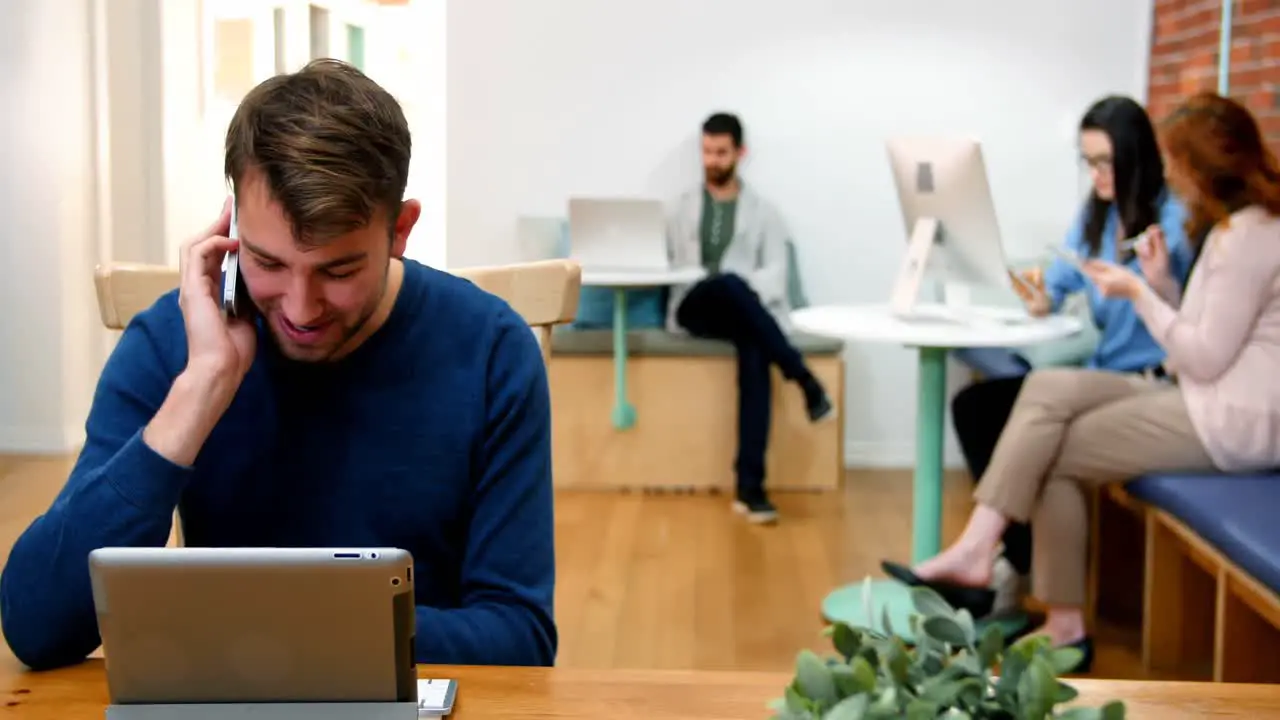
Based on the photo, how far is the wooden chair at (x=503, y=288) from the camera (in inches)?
65.2

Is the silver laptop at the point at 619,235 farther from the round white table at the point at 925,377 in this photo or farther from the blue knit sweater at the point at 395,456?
the blue knit sweater at the point at 395,456

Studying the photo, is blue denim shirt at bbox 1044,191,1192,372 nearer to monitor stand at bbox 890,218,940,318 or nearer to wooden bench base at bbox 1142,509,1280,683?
A: monitor stand at bbox 890,218,940,318

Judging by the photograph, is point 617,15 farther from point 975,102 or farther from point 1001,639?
point 1001,639

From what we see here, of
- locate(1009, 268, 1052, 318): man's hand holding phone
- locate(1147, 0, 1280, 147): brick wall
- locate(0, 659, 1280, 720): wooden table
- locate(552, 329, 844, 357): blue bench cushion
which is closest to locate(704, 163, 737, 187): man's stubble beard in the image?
locate(552, 329, 844, 357): blue bench cushion

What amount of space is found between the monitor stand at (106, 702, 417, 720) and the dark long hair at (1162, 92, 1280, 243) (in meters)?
2.51

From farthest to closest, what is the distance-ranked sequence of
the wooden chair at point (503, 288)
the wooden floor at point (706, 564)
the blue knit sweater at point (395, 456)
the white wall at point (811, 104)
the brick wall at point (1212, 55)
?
the white wall at point (811, 104), the brick wall at point (1212, 55), the wooden floor at point (706, 564), the wooden chair at point (503, 288), the blue knit sweater at point (395, 456)

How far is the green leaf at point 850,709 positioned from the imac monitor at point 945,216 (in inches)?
110

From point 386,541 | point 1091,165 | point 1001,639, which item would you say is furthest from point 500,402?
point 1091,165

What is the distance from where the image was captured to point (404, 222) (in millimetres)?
1412

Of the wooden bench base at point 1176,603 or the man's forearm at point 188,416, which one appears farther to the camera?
the wooden bench base at point 1176,603

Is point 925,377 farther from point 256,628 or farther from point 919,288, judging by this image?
point 256,628

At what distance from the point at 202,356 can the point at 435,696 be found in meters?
0.44

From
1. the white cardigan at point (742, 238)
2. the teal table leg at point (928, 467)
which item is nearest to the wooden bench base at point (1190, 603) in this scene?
the teal table leg at point (928, 467)

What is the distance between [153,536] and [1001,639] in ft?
2.64
